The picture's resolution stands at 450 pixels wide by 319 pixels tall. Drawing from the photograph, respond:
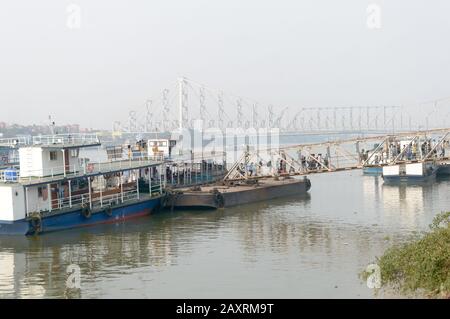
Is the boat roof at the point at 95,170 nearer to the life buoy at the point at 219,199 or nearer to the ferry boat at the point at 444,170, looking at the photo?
the life buoy at the point at 219,199

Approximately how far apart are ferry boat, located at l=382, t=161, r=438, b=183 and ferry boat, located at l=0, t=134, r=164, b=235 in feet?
77.0

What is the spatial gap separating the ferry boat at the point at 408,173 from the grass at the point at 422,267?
3641cm

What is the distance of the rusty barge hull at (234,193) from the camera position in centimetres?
4034

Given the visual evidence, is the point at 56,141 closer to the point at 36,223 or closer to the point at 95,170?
Result: the point at 95,170

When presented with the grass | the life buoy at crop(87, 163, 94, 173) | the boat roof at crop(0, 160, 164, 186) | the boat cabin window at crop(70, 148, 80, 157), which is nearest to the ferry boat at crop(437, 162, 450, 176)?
the boat roof at crop(0, 160, 164, 186)

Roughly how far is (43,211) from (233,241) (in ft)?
31.0

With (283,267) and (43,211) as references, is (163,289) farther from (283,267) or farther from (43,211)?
(43,211)

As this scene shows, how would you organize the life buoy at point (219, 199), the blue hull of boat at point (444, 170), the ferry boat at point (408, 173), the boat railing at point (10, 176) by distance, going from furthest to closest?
the blue hull of boat at point (444, 170)
the ferry boat at point (408, 173)
the life buoy at point (219, 199)
the boat railing at point (10, 176)

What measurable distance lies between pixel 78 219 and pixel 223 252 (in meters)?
9.47

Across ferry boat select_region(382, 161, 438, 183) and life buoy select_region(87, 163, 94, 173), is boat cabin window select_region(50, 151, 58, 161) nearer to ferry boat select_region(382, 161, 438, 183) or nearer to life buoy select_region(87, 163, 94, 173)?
life buoy select_region(87, 163, 94, 173)

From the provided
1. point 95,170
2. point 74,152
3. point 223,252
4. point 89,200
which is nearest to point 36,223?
point 89,200

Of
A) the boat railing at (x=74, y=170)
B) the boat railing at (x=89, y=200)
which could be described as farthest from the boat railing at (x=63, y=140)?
the boat railing at (x=89, y=200)

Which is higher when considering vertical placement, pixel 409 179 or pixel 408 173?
pixel 408 173

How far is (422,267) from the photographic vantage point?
17.9m
